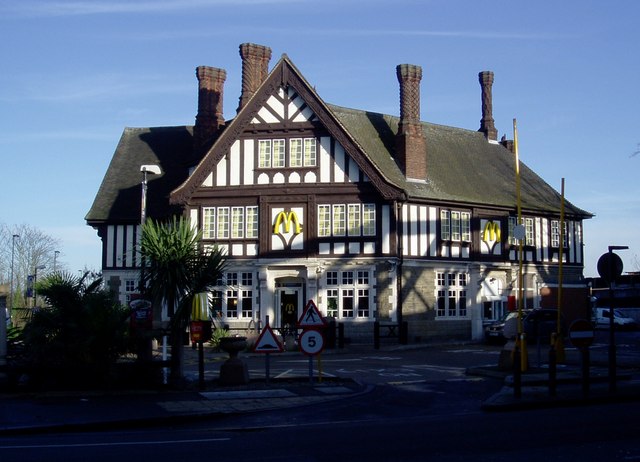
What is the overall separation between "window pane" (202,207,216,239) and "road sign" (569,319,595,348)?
23707 millimetres

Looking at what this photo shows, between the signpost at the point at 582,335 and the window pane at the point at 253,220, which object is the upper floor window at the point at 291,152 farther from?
the signpost at the point at 582,335

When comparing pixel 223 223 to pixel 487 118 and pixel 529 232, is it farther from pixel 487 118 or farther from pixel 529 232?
pixel 487 118

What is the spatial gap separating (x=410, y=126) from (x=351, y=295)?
8279 millimetres

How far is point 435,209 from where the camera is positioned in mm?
39094

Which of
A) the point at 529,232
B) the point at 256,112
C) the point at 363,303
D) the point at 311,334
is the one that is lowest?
the point at 311,334

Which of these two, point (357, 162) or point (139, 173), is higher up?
point (139, 173)

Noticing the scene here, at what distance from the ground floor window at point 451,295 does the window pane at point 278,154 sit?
28.4 ft

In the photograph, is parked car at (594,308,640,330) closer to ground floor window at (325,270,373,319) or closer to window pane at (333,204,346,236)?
ground floor window at (325,270,373,319)

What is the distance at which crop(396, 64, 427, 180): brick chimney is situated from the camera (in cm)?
3966

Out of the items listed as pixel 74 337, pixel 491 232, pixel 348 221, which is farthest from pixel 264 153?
pixel 74 337

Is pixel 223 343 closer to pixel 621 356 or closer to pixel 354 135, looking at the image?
pixel 621 356

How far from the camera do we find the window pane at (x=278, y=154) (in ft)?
124

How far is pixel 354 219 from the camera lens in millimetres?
37500

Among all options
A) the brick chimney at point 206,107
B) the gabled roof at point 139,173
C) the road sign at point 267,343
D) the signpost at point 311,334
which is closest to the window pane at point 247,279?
the gabled roof at point 139,173
